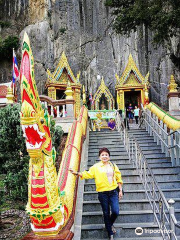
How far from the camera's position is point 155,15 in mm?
10633

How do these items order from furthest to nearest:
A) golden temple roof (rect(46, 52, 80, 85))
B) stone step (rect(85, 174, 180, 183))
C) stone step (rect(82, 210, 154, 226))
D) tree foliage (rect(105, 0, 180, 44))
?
golden temple roof (rect(46, 52, 80, 85))
tree foliage (rect(105, 0, 180, 44))
stone step (rect(85, 174, 180, 183))
stone step (rect(82, 210, 154, 226))

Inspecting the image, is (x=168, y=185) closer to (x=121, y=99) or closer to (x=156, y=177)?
(x=156, y=177)

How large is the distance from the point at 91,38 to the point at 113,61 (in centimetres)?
342

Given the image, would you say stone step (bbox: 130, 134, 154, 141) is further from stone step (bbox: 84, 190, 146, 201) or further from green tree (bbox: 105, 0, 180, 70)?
green tree (bbox: 105, 0, 180, 70)

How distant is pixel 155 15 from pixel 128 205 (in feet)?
27.2

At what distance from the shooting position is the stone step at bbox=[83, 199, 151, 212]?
517cm

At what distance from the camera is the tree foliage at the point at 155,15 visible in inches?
401

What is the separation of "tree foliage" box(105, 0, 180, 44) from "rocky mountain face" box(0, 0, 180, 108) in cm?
1099

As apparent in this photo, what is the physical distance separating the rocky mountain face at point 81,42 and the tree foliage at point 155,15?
36.1ft

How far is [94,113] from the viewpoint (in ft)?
49.2

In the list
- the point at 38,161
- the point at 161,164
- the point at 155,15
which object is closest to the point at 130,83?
the point at 155,15

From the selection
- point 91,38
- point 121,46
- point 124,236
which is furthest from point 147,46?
point 124,236

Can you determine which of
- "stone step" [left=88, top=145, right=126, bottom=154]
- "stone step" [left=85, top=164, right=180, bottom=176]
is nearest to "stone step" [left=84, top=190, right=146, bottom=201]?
"stone step" [left=85, top=164, right=180, bottom=176]

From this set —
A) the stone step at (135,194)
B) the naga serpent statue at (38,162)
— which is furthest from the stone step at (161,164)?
the naga serpent statue at (38,162)
